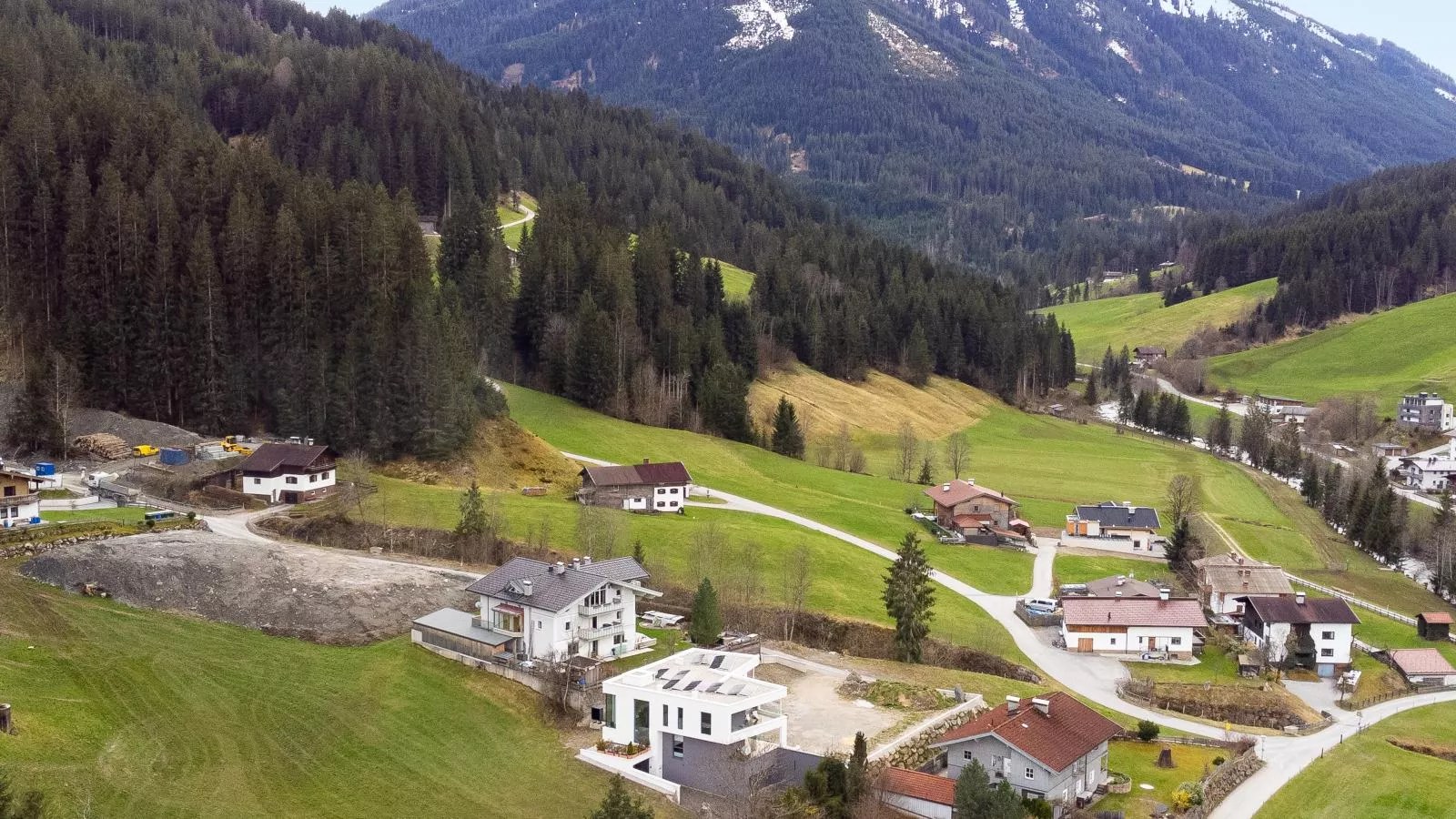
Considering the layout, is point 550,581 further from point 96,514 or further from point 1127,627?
point 1127,627

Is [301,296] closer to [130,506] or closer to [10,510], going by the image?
[130,506]

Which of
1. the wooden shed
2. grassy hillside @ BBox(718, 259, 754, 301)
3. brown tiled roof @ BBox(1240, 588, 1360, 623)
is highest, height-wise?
grassy hillside @ BBox(718, 259, 754, 301)

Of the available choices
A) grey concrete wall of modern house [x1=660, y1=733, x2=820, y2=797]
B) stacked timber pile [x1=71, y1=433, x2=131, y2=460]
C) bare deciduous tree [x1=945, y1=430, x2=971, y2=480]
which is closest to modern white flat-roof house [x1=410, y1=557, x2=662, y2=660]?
grey concrete wall of modern house [x1=660, y1=733, x2=820, y2=797]

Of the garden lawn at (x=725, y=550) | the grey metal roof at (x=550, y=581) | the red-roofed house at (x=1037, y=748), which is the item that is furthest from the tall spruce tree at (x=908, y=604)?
the grey metal roof at (x=550, y=581)

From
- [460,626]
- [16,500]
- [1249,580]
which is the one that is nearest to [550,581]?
[460,626]

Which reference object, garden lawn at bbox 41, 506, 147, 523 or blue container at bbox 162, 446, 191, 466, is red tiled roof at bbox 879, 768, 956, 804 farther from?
blue container at bbox 162, 446, 191, 466

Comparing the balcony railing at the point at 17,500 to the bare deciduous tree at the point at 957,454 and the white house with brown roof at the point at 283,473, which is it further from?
the bare deciduous tree at the point at 957,454
